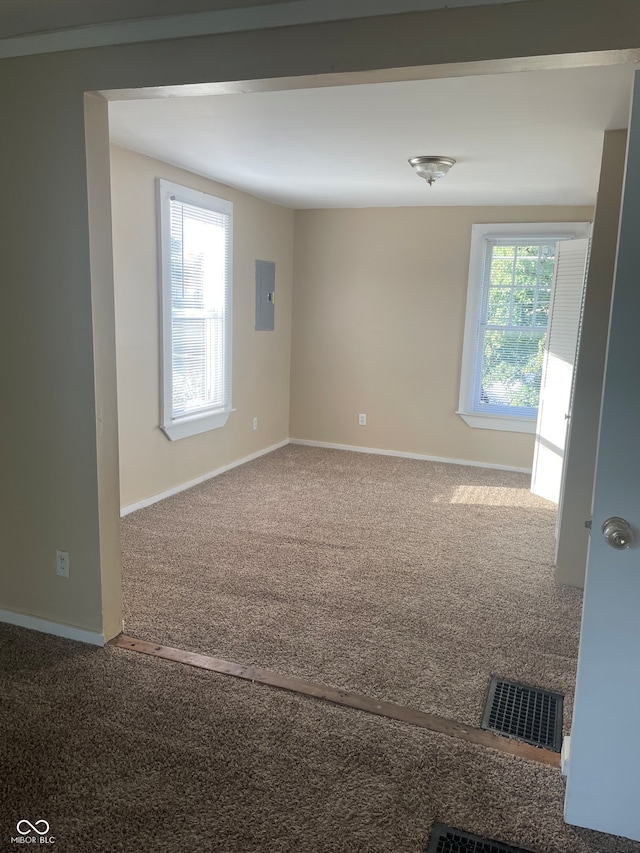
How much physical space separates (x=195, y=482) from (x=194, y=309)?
140 centimetres

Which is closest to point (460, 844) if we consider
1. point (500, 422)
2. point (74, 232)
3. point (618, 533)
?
point (618, 533)

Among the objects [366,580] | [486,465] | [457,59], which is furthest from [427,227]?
[457,59]

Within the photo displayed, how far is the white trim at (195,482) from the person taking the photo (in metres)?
4.41

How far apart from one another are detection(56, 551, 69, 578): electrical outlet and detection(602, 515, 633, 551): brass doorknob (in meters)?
2.13

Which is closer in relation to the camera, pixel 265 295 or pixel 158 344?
pixel 158 344

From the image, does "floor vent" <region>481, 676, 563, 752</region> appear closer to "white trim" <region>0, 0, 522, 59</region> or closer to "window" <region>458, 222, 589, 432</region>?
"white trim" <region>0, 0, 522, 59</region>

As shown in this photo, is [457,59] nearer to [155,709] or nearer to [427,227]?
[155,709]

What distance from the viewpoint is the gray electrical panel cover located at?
573 cm

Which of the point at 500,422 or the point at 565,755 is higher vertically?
the point at 500,422

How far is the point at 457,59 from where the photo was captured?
72.7 inches

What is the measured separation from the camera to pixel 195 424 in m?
4.98

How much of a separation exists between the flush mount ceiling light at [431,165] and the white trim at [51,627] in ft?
10.6

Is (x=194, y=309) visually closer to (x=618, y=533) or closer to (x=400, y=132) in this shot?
(x=400, y=132)

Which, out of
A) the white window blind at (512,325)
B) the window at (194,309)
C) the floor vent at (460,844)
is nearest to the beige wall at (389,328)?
the white window blind at (512,325)
